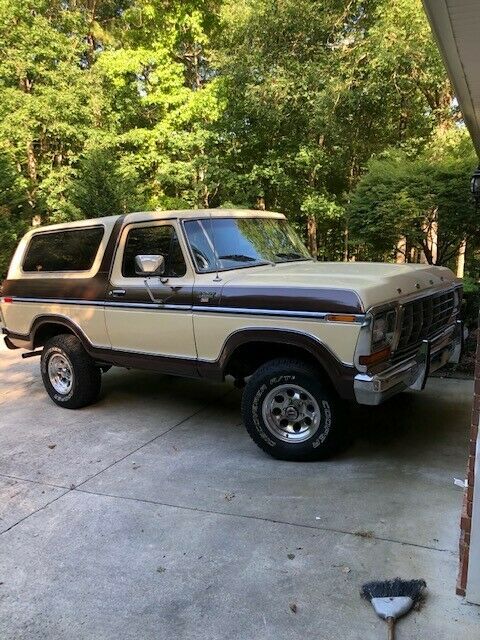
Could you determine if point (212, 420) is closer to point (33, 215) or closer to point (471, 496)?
point (471, 496)

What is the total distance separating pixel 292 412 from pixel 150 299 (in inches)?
66.4

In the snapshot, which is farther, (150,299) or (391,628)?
(150,299)

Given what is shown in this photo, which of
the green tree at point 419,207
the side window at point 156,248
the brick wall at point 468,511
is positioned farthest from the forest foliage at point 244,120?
the brick wall at point 468,511

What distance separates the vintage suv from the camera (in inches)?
150

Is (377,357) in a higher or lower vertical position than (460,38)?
lower

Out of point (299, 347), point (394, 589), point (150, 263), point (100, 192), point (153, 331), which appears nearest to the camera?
point (394, 589)

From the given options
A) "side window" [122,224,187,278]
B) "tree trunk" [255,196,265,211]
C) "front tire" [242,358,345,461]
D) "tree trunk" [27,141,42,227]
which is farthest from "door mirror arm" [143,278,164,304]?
"tree trunk" [27,141,42,227]

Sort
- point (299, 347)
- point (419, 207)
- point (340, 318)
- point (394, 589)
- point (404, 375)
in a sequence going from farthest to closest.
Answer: point (419, 207)
point (299, 347)
point (404, 375)
point (340, 318)
point (394, 589)

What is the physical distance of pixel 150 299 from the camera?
484 cm

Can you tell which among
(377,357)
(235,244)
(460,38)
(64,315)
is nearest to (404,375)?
(377,357)

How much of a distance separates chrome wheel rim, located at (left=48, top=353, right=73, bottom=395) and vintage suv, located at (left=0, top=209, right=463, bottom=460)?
16 millimetres

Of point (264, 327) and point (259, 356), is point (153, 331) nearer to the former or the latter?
point (259, 356)

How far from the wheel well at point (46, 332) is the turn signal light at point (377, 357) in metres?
3.55

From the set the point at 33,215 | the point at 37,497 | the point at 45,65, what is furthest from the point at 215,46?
the point at 37,497
